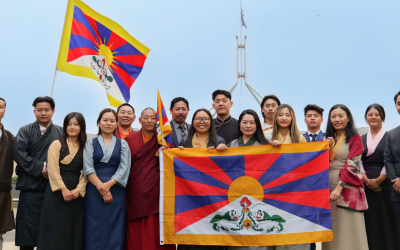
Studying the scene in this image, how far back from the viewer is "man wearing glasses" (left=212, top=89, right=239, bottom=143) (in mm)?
5637

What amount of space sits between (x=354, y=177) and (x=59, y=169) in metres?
3.73

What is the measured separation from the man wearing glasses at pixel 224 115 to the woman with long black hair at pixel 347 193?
1.70 meters

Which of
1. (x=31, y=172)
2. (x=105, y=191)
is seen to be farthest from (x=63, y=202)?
(x=31, y=172)

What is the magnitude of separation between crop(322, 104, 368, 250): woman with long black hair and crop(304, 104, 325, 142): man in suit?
0.40 m

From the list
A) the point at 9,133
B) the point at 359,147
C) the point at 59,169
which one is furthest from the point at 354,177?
the point at 9,133

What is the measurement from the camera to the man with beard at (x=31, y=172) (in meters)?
4.61

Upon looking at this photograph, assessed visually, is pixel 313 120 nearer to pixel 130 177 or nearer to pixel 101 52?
pixel 130 177

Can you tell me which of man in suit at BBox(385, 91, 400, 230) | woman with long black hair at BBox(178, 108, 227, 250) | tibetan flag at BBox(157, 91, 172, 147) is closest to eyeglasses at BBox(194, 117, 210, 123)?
woman with long black hair at BBox(178, 108, 227, 250)

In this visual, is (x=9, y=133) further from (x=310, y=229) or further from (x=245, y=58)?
(x=245, y=58)

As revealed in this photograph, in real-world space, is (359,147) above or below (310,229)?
above

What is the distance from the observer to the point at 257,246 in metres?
4.12

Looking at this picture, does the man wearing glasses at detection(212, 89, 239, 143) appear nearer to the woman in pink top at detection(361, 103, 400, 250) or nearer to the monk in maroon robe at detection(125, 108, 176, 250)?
the monk in maroon robe at detection(125, 108, 176, 250)

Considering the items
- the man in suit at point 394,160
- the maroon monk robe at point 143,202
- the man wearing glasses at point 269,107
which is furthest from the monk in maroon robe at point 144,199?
the man in suit at point 394,160

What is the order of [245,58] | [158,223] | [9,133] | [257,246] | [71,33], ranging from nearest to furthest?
[257,246] < [158,223] < [9,133] < [71,33] < [245,58]
